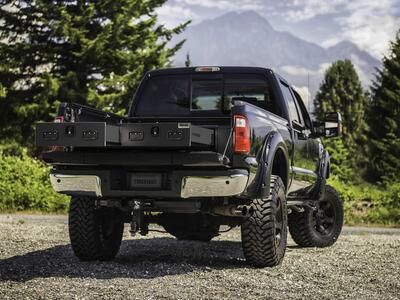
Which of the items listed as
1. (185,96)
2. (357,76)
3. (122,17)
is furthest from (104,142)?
(357,76)

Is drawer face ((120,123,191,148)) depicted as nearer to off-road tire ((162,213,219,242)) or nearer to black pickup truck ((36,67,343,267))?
black pickup truck ((36,67,343,267))

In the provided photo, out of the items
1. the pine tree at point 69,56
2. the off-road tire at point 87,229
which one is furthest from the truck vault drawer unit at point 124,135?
the pine tree at point 69,56

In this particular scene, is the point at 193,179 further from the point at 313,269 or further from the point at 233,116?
the point at 313,269

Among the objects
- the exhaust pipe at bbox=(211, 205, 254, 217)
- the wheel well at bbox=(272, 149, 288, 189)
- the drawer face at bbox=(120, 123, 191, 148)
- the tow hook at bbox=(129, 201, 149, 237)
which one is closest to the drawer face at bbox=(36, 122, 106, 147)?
the drawer face at bbox=(120, 123, 191, 148)

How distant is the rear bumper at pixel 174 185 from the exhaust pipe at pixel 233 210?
324 millimetres

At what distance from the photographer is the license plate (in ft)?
22.4

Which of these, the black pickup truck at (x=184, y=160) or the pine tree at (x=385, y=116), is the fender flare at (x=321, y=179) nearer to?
the black pickup truck at (x=184, y=160)

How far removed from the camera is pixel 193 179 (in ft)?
21.6

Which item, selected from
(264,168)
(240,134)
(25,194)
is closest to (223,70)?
(264,168)

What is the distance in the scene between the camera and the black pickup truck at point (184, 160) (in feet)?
21.5

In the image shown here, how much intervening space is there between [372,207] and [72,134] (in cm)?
1273

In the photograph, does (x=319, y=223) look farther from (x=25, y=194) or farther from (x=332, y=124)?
(x=25, y=194)

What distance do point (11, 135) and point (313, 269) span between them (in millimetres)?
20781

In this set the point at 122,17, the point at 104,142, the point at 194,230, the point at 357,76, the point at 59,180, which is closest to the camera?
the point at 104,142
